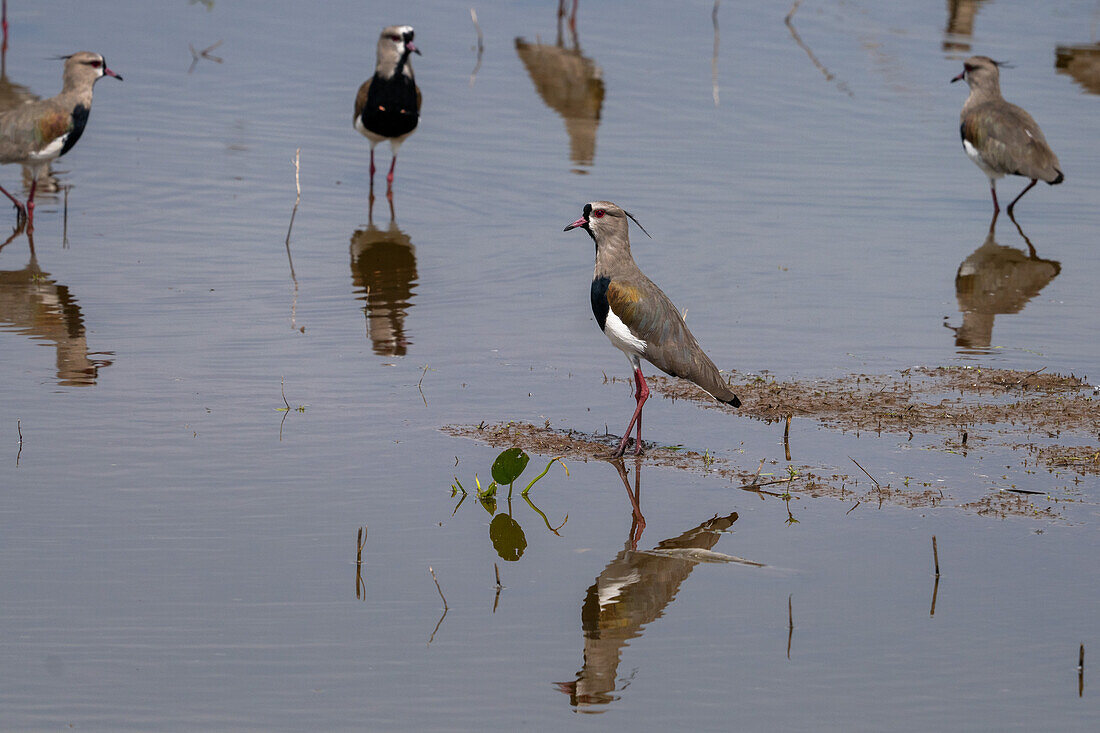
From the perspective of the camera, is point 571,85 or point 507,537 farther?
point 571,85

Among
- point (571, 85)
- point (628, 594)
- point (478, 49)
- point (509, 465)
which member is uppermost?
point (478, 49)

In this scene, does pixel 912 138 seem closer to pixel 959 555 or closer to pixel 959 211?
pixel 959 211

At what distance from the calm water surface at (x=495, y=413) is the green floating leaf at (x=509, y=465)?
0.19 meters

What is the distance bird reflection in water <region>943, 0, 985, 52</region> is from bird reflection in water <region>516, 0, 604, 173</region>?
20.8 ft

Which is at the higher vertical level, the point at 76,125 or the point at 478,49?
the point at 478,49


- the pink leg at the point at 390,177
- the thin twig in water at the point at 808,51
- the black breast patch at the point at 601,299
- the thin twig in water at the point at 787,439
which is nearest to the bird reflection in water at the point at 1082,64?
the thin twig in water at the point at 808,51

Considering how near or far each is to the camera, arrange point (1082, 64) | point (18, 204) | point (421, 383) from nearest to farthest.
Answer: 1. point (421, 383)
2. point (18, 204)
3. point (1082, 64)

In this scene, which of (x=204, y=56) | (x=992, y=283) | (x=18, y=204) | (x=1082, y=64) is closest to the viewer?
(x=992, y=283)

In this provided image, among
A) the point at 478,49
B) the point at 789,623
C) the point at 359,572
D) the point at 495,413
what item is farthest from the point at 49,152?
the point at 478,49

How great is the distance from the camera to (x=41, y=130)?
13.0 metres

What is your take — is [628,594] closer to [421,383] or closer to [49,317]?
[421,383]

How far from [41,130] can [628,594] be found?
345 inches

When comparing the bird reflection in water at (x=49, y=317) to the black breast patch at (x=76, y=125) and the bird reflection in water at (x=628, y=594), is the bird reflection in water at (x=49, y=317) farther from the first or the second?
the bird reflection in water at (x=628, y=594)

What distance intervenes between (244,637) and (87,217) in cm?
853
